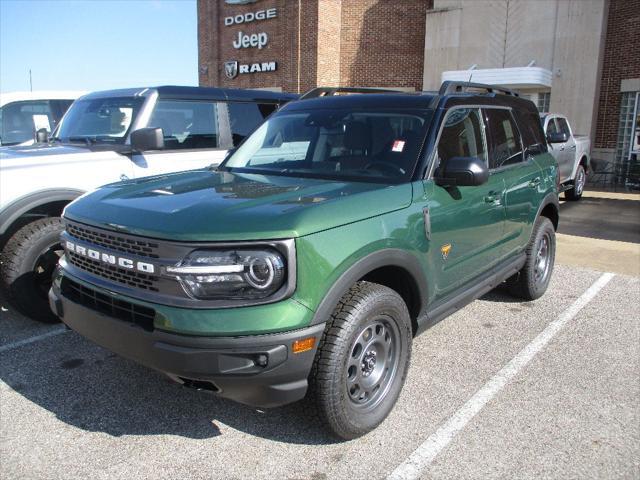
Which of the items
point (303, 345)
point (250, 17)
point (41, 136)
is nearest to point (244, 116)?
point (41, 136)

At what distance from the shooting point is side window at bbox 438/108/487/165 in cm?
381

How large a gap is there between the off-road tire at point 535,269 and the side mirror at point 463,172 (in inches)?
81.0

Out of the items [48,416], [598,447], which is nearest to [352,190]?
[598,447]

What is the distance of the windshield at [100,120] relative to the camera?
577cm

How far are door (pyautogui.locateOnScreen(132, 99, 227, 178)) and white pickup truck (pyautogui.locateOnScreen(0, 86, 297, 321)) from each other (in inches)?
0.4

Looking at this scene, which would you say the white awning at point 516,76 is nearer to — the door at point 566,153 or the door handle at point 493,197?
the door at point 566,153

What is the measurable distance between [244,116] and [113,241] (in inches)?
160

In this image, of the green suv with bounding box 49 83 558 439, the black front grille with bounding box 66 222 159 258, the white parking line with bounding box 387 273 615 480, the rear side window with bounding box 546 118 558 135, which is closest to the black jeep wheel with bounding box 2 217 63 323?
the green suv with bounding box 49 83 558 439

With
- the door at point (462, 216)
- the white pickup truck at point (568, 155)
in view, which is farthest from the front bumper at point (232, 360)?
the white pickup truck at point (568, 155)

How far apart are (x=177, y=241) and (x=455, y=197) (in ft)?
6.41

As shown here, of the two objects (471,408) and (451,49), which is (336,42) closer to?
(451,49)

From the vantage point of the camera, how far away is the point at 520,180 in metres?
4.80

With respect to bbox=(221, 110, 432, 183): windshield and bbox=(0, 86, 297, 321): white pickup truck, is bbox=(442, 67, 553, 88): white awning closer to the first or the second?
bbox=(0, 86, 297, 321): white pickup truck

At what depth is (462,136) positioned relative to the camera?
407 centimetres
